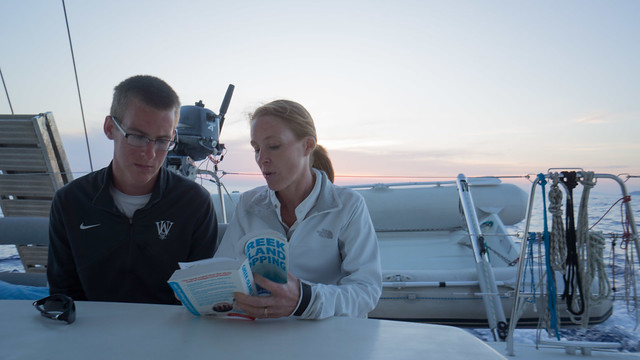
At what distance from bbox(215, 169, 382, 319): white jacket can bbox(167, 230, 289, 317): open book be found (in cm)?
30

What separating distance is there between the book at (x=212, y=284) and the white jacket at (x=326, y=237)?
0.32 m

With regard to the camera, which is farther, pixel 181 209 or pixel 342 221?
pixel 181 209

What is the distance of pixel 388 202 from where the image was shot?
502 cm

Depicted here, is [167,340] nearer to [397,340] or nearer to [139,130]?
[397,340]

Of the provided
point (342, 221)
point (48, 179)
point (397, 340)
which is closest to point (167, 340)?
point (397, 340)

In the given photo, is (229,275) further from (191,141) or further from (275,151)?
(191,141)

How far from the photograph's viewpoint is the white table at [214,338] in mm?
650

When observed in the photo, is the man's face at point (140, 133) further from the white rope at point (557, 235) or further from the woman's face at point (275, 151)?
the white rope at point (557, 235)

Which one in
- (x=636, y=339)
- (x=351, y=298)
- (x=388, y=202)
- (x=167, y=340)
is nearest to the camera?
(x=167, y=340)

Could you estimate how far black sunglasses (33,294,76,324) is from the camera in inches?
31.2

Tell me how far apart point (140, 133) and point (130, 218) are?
31 centimetres

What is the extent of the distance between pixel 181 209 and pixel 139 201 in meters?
0.15

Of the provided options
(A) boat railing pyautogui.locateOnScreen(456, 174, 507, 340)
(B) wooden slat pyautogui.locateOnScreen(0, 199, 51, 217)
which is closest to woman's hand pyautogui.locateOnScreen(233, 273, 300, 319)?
(A) boat railing pyautogui.locateOnScreen(456, 174, 507, 340)

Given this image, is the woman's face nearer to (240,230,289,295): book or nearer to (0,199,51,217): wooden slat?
(240,230,289,295): book
